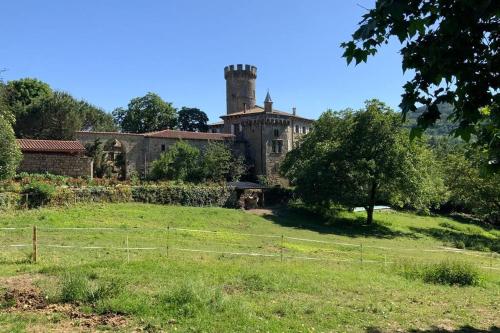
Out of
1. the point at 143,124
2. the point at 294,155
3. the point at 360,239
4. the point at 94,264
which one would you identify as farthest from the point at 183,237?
the point at 143,124

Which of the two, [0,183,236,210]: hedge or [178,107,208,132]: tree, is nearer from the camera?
[0,183,236,210]: hedge

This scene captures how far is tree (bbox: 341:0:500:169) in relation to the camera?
17.3 feet

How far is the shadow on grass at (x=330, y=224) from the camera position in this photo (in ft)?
123

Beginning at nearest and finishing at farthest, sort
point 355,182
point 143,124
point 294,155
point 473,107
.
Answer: point 473,107
point 355,182
point 294,155
point 143,124

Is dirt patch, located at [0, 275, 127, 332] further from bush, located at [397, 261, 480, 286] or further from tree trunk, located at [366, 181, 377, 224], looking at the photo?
tree trunk, located at [366, 181, 377, 224]

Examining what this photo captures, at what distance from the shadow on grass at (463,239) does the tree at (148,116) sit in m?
50.1

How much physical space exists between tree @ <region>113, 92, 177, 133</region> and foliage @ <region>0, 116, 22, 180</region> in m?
49.2

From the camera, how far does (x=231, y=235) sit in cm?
2786

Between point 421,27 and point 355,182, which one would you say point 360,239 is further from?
point 421,27

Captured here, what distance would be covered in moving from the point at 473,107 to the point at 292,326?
16.7 feet

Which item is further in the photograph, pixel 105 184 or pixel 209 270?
pixel 105 184

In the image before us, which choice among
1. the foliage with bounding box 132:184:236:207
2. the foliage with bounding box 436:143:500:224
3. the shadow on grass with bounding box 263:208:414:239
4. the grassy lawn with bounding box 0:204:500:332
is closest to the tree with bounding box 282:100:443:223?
the shadow on grass with bounding box 263:208:414:239

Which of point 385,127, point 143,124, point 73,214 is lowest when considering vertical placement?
point 73,214

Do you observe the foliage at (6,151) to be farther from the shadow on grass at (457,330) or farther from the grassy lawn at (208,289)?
the shadow on grass at (457,330)
